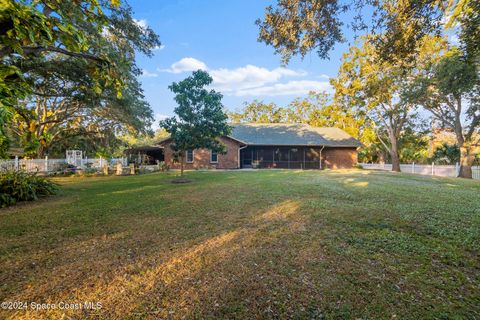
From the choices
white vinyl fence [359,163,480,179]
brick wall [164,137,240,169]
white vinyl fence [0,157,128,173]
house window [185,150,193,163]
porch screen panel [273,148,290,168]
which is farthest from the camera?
porch screen panel [273,148,290,168]

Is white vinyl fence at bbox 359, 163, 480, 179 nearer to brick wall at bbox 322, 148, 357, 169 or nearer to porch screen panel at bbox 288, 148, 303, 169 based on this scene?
brick wall at bbox 322, 148, 357, 169

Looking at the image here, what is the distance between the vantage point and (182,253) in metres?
3.79

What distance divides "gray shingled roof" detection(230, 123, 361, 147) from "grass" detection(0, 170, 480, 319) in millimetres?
18076

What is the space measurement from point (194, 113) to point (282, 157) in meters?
14.1

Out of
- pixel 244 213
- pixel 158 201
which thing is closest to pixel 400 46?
pixel 244 213

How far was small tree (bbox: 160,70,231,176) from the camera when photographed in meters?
12.7

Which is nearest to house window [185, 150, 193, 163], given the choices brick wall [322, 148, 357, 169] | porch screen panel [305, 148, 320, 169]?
porch screen panel [305, 148, 320, 169]

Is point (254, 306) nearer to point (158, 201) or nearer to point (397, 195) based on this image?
point (158, 201)

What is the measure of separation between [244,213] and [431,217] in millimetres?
4464

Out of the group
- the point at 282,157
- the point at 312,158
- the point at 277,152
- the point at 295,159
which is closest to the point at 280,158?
the point at 282,157

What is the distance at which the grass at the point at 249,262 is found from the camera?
253 centimetres

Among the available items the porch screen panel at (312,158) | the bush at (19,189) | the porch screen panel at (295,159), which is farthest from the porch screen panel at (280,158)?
the bush at (19,189)

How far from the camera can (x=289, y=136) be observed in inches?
1016

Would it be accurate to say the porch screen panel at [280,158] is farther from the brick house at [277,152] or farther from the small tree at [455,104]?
the small tree at [455,104]
